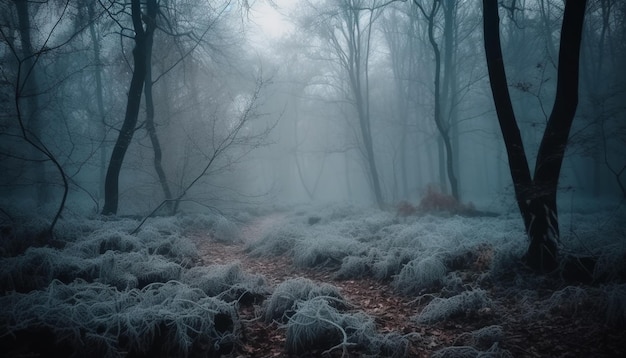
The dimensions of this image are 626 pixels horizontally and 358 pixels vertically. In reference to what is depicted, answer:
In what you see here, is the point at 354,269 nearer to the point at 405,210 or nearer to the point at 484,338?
the point at 484,338

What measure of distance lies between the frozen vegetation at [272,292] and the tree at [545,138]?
0.30 metres

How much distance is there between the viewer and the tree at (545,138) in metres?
4.30

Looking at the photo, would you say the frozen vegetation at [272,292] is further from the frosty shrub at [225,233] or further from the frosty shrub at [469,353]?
the frosty shrub at [225,233]

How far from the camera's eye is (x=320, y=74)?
20.8 meters

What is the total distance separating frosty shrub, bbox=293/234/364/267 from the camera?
6012 mm

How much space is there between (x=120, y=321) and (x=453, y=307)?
3.67 metres

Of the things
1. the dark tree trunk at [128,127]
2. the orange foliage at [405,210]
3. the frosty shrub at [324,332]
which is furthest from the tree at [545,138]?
the dark tree trunk at [128,127]

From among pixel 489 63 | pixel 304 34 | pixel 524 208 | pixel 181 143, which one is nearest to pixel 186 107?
pixel 181 143

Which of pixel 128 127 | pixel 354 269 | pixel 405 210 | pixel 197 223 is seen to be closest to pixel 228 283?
pixel 354 269

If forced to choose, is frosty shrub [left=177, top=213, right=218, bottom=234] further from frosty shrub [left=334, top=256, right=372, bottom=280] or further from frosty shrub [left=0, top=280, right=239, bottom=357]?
frosty shrub [left=0, top=280, right=239, bottom=357]

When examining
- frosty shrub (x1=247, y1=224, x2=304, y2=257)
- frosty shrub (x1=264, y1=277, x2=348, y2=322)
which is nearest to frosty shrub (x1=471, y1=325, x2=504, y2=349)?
frosty shrub (x1=264, y1=277, x2=348, y2=322)

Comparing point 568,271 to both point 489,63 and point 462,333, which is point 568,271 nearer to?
point 462,333

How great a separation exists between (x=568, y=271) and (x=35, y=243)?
824 centimetres

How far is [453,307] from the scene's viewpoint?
3.69 m
